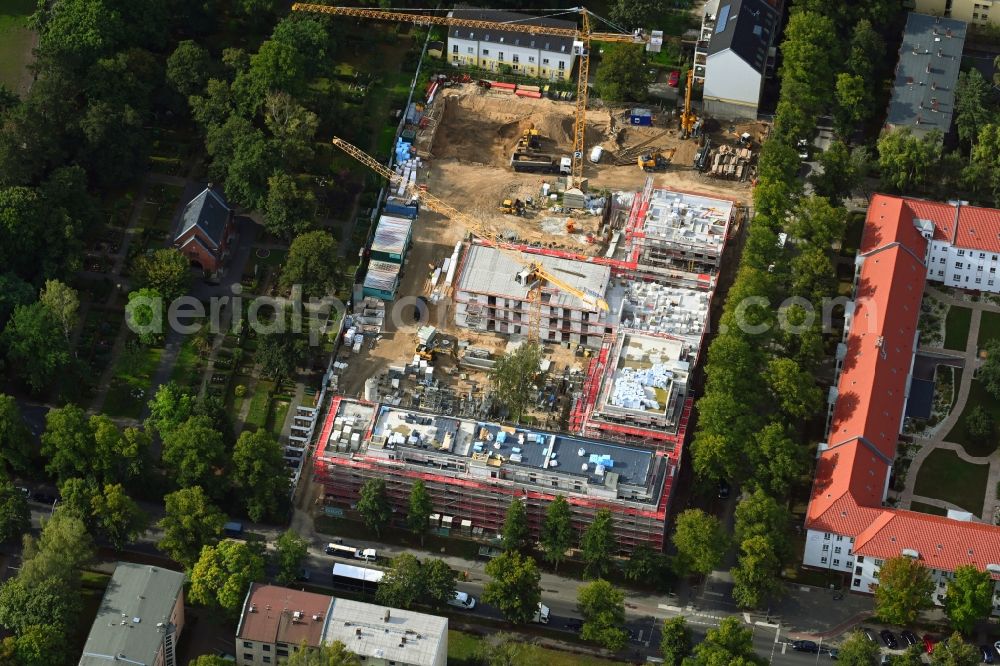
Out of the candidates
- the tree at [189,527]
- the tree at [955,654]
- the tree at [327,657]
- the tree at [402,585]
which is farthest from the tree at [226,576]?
the tree at [955,654]

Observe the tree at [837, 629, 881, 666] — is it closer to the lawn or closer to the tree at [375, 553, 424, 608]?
the lawn

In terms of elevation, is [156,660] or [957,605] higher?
[957,605]

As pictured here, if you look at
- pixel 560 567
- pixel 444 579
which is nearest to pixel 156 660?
pixel 444 579

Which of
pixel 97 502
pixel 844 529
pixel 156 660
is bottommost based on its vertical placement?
pixel 156 660

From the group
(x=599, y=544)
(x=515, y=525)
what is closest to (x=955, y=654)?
(x=599, y=544)

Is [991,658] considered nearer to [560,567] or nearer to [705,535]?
[705,535]

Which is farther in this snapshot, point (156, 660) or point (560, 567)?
point (560, 567)
